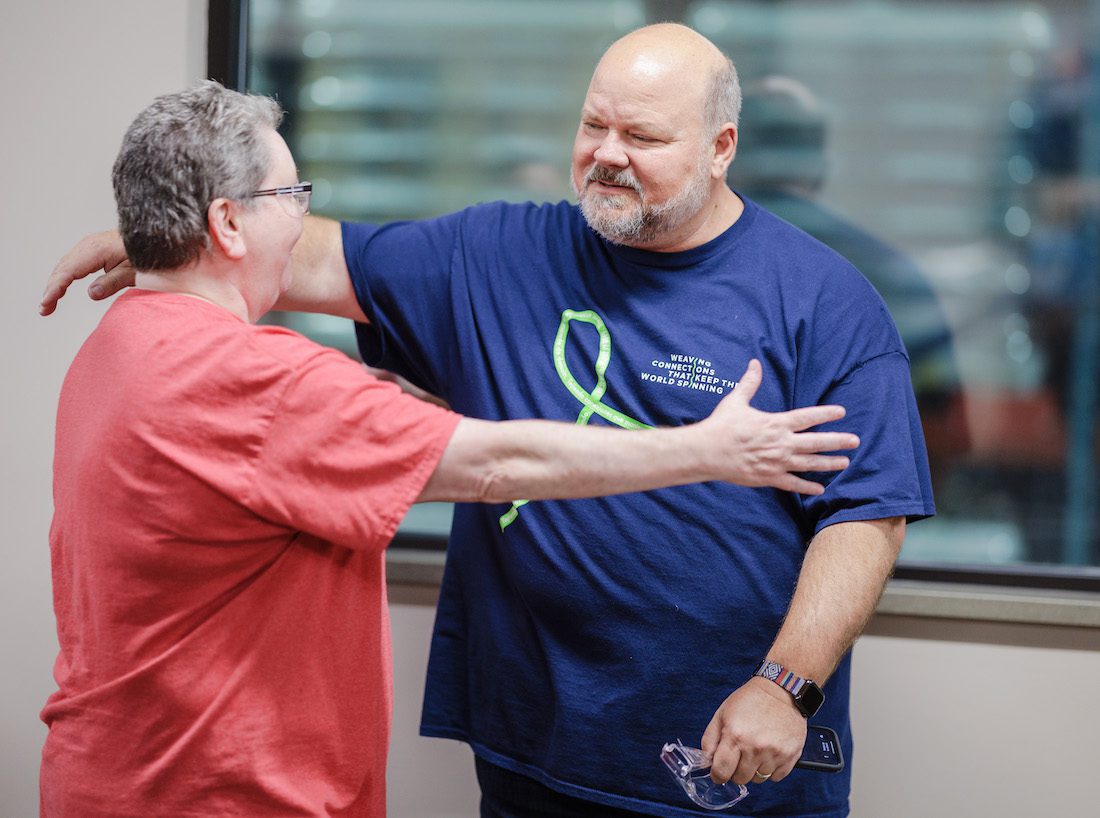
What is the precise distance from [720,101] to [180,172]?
0.84 m

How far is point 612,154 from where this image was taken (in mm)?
1535

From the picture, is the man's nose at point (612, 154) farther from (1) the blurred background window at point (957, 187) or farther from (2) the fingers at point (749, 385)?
(1) the blurred background window at point (957, 187)

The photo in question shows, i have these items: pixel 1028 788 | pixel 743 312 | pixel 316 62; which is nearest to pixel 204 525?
pixel 743 312

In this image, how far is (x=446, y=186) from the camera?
7.22 ft

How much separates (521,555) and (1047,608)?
1041 millimetres

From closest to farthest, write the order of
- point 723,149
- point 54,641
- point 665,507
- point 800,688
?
point 800,688, point 665,507, point 723,149, point 54,641

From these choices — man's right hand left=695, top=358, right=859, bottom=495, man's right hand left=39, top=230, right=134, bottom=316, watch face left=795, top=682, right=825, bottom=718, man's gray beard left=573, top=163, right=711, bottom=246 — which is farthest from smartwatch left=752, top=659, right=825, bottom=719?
man's right hand left=39, top=230, right=134, bottom=316

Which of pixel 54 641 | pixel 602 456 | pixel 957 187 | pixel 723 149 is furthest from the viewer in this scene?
pixel 54 641

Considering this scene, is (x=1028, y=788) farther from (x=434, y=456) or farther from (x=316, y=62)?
(x=316, y=62)

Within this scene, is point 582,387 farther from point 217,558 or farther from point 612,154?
point 217,558

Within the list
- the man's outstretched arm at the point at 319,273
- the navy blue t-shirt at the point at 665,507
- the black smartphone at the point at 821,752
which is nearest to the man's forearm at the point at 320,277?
the man's outstretched arm at the point at 319,273

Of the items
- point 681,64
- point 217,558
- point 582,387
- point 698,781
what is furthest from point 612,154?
point 698,781

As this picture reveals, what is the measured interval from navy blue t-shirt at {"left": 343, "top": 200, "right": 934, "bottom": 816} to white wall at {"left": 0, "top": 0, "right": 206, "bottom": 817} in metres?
1.00

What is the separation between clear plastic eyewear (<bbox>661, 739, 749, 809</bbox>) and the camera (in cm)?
145
